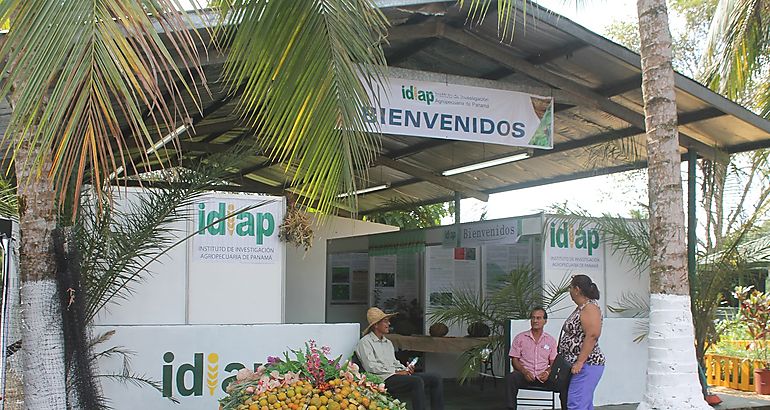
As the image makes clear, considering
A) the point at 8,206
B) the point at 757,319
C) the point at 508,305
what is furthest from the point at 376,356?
the point at 757,319

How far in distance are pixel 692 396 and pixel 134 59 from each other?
4684 mm

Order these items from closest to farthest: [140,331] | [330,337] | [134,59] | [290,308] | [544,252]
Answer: [134,59] < [140,331] < [330,337] < [544,252] < [290,308]

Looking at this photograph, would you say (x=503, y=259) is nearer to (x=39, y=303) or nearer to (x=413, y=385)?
(x=413, y=385)

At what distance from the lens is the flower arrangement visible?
5402mm

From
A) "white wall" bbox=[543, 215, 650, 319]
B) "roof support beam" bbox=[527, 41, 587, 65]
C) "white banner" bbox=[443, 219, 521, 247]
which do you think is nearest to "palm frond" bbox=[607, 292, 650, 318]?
"white wall" bbox=[543, 215, 650, 319]

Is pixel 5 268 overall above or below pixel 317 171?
below

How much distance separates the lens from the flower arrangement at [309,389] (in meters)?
5.40

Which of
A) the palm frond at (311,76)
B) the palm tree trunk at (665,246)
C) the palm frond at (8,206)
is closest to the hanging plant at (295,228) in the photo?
the palm frond at (8,206)

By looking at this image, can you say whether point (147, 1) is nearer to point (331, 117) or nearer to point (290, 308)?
point (331, 117)

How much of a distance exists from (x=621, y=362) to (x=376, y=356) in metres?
3.39

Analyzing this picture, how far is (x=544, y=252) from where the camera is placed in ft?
32.0

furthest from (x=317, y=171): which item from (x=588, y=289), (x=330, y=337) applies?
(x=330, y=337)

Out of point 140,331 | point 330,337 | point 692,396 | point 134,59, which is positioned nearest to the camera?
point 134,59

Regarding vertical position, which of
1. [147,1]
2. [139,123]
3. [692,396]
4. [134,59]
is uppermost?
[147,1]
